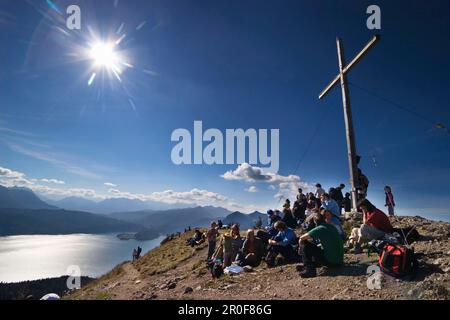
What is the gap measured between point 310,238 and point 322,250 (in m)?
0.51

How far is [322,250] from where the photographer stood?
8.75 meters

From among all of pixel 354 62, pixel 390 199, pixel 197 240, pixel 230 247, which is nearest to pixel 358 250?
pixel 230 247

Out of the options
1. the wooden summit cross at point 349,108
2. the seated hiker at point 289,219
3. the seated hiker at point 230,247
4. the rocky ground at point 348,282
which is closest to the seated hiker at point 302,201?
the seated hiker at point 289,219

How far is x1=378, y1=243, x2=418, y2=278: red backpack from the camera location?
6.90 m

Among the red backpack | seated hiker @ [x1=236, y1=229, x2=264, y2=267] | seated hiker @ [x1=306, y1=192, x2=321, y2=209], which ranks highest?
seated hiker @ [x1=306, y1=192, x2=321, y2=209]

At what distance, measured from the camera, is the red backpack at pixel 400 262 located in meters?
6.90

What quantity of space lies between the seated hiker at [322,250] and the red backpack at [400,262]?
161 cm

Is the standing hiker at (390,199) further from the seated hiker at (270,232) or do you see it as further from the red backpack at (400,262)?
the red backpack at (400,262)

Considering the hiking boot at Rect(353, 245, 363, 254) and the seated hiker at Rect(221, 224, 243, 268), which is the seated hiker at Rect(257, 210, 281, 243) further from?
the hiking boot at Rect(353, 245, 363, 254)
